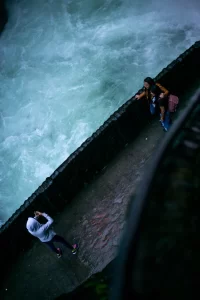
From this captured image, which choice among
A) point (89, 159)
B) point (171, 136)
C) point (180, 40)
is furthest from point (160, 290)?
point (180, 40)

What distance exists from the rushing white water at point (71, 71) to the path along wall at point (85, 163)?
462 cm

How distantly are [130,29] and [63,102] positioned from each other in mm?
6523

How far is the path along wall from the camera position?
20.3 feet

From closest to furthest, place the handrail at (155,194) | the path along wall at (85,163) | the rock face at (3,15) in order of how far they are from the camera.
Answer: the handrail at (155,194), the path along wall at (85,163), the rock face at (3,15)

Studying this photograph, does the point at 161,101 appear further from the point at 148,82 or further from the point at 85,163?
the point at 85,163

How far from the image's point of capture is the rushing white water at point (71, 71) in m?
11.8

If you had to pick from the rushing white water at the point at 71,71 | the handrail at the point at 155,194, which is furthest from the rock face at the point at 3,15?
the handrail at the point at 155,194

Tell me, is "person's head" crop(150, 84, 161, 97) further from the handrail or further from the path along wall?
the handrail

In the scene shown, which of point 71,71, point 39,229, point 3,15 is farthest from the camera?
point 3,15

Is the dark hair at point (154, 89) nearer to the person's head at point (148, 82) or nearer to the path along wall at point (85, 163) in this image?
the person's head at point (148, 82)

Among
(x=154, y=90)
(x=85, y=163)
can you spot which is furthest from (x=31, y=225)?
(x=154, y=90)

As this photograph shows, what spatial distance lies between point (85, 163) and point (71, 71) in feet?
30.7

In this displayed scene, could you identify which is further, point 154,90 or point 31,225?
point 154,90

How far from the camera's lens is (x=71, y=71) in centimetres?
1440
